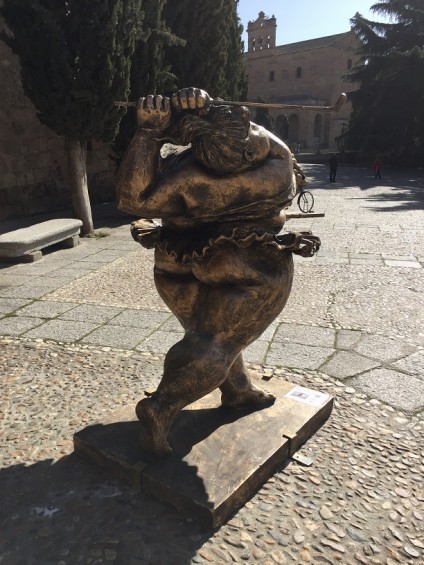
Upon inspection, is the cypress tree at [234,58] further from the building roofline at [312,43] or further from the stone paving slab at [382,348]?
the building roofline at [312,43]

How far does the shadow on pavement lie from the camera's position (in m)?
1.86

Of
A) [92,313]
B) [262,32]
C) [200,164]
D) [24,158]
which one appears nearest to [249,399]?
[200,164]

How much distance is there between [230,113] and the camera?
77.1 inches

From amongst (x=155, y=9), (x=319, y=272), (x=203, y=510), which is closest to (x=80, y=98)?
(x=155, y=9)

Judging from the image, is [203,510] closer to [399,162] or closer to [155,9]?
[155,9]

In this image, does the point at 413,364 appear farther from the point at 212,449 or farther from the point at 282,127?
the point at 282,127

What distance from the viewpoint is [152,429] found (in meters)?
2.10

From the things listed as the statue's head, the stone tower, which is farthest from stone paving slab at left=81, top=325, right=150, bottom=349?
the stone tower

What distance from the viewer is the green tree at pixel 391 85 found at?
976 inches

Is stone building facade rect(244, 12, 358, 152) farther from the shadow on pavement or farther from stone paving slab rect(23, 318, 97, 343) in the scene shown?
the shadow on pavement

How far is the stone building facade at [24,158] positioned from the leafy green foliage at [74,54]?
2980 mm

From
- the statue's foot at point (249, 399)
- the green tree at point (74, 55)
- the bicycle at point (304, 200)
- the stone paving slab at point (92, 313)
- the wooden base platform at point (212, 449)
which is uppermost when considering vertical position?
the green tree at point (74, 55)

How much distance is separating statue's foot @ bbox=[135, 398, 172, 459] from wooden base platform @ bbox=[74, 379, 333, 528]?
57 millimetres

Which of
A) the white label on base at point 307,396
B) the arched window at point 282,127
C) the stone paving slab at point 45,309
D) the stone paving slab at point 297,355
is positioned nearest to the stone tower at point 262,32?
the arched window at point 282,127
